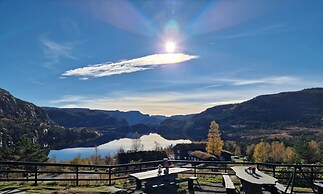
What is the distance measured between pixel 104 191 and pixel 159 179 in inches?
86.9

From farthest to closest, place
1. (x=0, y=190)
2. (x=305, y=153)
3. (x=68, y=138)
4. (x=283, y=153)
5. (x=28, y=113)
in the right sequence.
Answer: (x=28, y=113) → (x=68, y=138) → (x=283, y=153) → (x=305, y=153) → (x=0, y=190)

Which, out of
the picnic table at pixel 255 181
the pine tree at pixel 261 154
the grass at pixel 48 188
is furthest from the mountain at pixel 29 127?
the picnic table at pixel 255 181

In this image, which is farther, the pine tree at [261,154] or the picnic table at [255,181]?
A: the pine tree at [261,154]

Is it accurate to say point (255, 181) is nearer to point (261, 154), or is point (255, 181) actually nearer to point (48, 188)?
point (48, 188)

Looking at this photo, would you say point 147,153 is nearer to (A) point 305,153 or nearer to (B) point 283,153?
(A) point 305,153

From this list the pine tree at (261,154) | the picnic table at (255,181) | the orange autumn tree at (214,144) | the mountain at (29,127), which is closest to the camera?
the picnic table at (255,181)

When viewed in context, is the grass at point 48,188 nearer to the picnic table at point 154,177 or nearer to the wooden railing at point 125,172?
the wooden railing at point 125,172

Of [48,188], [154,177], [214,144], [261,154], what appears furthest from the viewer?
[261,154]

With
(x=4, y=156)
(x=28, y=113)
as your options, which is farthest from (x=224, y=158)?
(x=28, y=113)

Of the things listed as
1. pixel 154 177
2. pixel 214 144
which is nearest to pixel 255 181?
pixel 154 177

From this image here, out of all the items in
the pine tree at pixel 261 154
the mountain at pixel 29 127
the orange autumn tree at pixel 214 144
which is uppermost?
the mountain at pixel 29 127

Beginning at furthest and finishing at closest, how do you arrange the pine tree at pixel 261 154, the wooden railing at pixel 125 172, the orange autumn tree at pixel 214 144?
1. the orange autumn tree at pixel 214 144
2. the pine tree at pixel 261 154
3. the wooden railing at pixel 125 172

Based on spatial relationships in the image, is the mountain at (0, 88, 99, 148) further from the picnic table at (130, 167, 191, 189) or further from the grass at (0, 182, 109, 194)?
the picnic table at (130, 167, 191, 189)

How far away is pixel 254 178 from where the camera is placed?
406 inches
